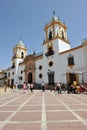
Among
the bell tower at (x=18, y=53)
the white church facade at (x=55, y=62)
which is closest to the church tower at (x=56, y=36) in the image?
the white church facade at (x=55, y=62)

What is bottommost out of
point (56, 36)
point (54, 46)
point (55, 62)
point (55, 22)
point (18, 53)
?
point (55, 62)

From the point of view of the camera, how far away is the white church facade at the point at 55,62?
23578mm

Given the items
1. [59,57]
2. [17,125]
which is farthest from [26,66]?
[17,125]

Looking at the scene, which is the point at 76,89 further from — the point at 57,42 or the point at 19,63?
the point at 19,63

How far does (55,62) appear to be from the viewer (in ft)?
90.4

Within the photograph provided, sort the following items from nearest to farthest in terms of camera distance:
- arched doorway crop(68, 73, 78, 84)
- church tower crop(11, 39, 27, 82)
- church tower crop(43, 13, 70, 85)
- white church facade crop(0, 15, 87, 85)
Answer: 1. white church facade crop(0, 15, 87, 85)
2. arched doorway crop(68, 73, 78, 84)
3. church tower crop(43, 13, 70, 85)
4. church tower crop(11, 39, 27, 82)

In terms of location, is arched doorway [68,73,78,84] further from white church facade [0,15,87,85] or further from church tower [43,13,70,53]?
church tower [43,13,70,53]

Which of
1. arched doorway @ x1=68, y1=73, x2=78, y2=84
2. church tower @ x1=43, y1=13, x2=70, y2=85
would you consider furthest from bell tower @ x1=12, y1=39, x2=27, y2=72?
arched doorway @ x1=68, y1=73, x2=78, y2=84

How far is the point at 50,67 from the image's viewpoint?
28.6 metres

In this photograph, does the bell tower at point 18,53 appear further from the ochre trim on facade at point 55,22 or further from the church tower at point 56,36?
the ochre trim on facade at point 55,22

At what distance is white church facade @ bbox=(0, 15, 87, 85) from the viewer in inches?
928

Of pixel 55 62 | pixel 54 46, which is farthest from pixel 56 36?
pixel 55 62

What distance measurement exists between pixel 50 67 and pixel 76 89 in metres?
12.4

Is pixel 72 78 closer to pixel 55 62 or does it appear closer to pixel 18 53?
pixel 55 62
